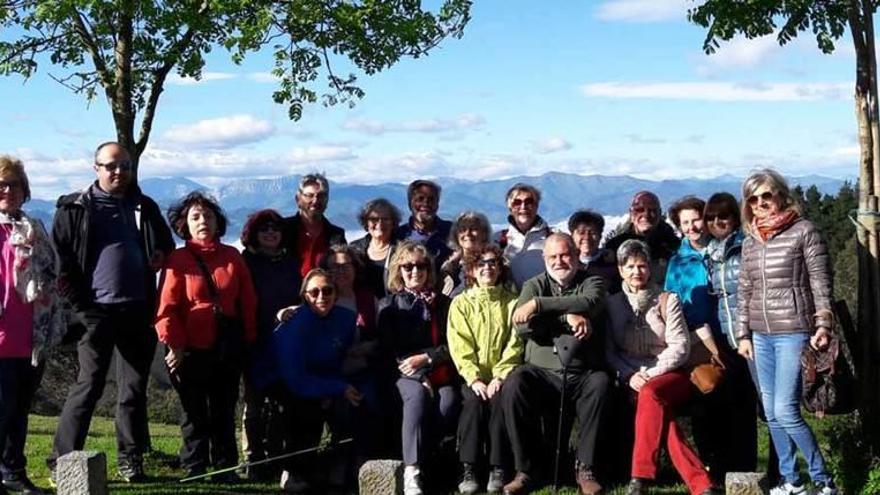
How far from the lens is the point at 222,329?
8.12 meters

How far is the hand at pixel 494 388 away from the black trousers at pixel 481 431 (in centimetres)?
3

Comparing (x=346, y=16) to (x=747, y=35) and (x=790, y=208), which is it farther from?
(x=790, y=208)

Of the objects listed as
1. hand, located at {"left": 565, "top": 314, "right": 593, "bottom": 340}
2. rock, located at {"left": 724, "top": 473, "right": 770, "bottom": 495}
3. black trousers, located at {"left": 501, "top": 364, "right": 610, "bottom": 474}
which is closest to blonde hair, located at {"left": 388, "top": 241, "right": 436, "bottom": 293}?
black trousers, located at {"left": 501, "top": 364, "right": 610, "bottom": 474}

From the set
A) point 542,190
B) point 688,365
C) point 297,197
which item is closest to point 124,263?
point 297,197

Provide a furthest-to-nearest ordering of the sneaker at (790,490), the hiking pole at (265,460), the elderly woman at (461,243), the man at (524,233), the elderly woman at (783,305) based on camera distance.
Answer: the man at (524,233) < the elderly woman at (461,243) < the hiking pole at (265,460) < the sneaker at (790,490) < the elderly woman at (783,305)

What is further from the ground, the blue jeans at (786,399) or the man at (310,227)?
the man at (310,227)

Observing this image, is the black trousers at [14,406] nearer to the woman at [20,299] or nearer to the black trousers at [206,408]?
the woman at [20,299]

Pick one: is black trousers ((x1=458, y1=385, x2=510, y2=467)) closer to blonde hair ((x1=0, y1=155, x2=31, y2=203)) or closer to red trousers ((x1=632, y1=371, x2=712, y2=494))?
red trousers ((x1=632, y1=371, x2=712, y2=494))

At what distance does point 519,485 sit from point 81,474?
2.97m

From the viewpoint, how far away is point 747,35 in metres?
8.46

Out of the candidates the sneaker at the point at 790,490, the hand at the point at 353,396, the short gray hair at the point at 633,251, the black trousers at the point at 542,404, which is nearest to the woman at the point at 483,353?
the black trousers at the point at 542,404

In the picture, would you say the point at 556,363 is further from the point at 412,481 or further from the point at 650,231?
the point at 650,231

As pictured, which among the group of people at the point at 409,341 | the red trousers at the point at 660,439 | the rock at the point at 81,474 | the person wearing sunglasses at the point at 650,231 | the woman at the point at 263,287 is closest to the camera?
the rock at the point at 81,474

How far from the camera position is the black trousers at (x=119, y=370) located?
26.0ft
